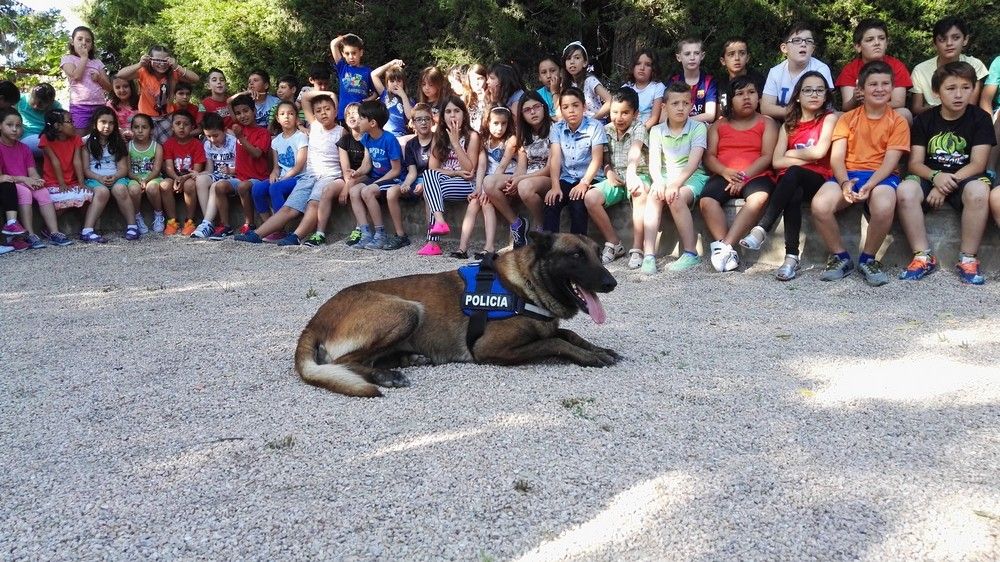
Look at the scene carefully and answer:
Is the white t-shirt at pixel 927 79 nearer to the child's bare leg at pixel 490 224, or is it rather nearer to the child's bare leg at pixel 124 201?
the child's bare leg at pixel 490 224

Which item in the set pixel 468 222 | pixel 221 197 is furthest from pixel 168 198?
pixel 468 222

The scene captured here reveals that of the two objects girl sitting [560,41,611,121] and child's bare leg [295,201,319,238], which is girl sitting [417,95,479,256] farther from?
child's bare leg [295,201,319,238]

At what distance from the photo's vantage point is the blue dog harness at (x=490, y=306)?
4.65 m

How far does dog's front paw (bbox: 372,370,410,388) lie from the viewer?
170 inches

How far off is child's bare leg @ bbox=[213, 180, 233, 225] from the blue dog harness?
6.06 meters

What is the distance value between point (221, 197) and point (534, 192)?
416cm

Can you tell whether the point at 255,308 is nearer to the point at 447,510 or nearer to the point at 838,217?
the point at 447,510

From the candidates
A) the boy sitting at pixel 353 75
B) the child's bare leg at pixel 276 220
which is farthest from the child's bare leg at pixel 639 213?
the boy sitting at pixel 353 75

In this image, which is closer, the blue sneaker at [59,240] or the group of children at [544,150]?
the group of children at [544,150]

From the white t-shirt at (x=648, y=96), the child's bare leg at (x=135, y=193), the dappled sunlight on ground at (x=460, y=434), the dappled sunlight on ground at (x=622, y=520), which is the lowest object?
the dappled sunlight on ground at (x=622, y=520)

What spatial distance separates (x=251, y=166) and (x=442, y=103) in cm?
282

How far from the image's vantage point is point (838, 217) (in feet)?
23.2

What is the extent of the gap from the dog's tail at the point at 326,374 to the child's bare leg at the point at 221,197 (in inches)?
229

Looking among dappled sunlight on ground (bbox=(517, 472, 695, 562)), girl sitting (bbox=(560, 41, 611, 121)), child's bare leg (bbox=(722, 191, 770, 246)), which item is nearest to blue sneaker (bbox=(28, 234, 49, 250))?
girl sitting (bbox=(560, 41, 611, 121))
